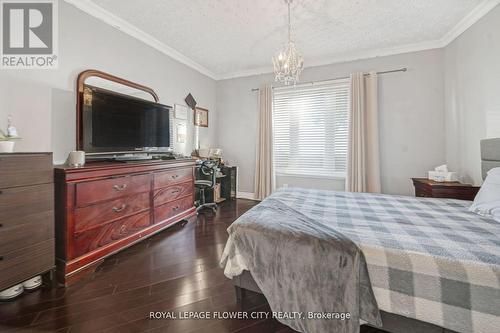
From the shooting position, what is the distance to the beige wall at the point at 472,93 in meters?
2.38

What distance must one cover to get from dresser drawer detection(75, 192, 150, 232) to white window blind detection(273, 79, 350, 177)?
2.78m

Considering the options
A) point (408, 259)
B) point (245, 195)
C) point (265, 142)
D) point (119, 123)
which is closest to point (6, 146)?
point (119, 123)

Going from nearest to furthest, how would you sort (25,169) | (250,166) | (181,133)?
(25,169), (181,133), (250,166)

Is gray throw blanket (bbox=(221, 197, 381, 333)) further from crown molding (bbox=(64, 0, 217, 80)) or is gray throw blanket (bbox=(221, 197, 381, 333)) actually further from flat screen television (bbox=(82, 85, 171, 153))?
crown molding (bbox=(64, 0, 217, 80))

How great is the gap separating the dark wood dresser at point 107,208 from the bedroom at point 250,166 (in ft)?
0.06

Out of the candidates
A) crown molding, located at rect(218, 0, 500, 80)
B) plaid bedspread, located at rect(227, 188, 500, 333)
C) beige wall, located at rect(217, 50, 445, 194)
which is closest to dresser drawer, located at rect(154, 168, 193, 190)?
plaid bedspread, located at rect(227, 188, 500, 333)

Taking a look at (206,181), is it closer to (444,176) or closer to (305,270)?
(305,270)

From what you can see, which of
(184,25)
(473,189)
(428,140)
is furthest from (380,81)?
(184,25)

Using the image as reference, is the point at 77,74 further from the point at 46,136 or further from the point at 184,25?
the point at 184,25

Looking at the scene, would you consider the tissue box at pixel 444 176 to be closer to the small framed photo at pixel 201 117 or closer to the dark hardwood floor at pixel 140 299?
the dark hardwood floor at pixel 140 299

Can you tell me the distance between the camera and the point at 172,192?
301cm

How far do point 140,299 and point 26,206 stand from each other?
1.11 m

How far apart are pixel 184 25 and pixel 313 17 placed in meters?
1.72

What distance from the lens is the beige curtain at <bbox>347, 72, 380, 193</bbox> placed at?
3.61 m
